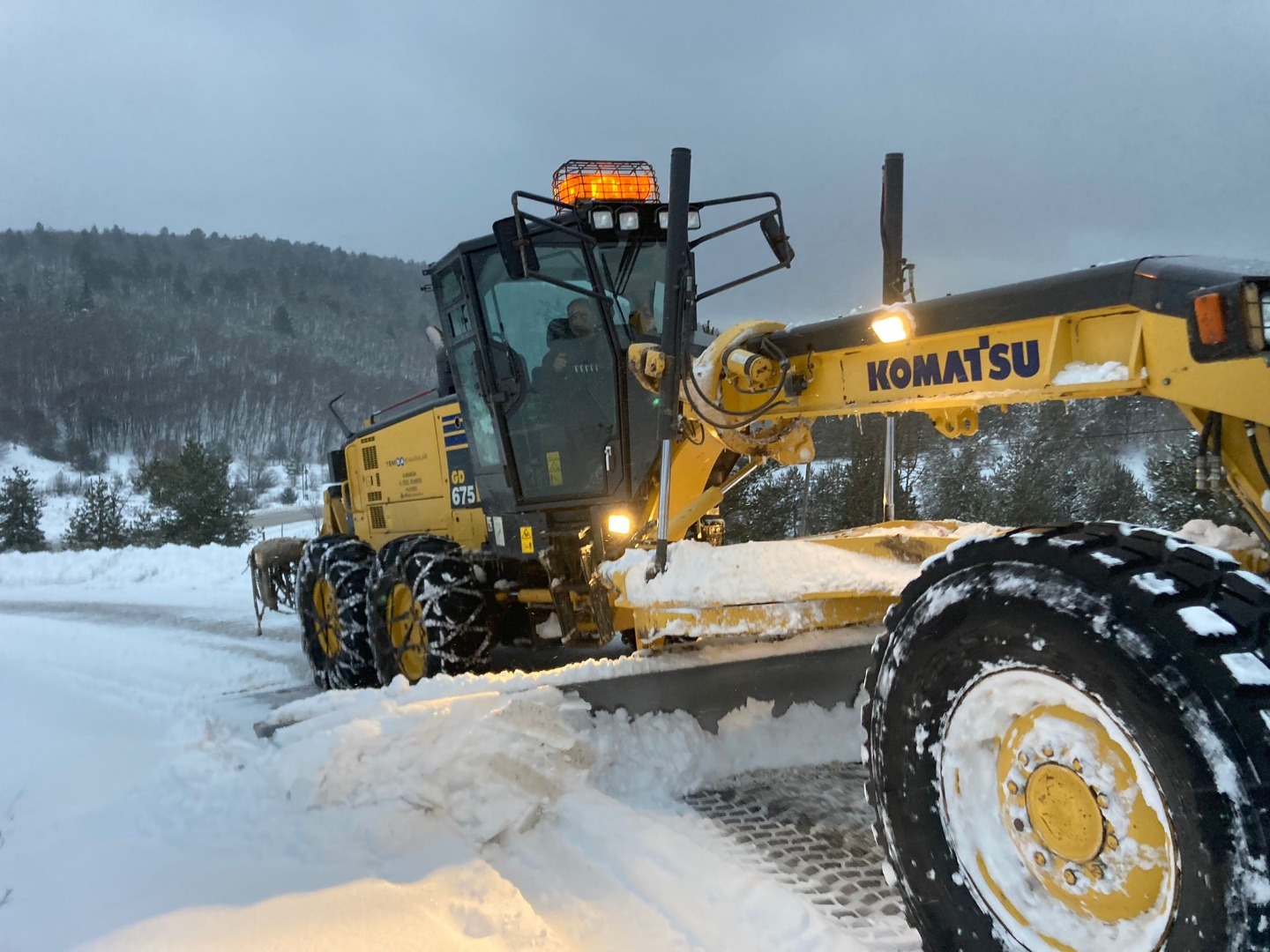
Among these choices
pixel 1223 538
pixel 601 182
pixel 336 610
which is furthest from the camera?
→ pixel 336 610

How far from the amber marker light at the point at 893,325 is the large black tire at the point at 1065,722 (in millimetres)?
843

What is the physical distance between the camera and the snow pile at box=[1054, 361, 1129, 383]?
7.10ft

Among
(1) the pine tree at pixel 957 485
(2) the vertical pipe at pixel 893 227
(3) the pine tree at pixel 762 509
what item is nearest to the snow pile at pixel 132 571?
(3) the pine tree at pixel 762 509

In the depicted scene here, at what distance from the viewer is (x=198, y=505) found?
26781 mm

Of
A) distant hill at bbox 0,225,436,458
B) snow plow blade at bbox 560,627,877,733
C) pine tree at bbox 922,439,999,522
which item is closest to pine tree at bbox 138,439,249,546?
pine tree at bbox 922,439,999,522

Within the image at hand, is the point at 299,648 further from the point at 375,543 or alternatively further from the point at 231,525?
the point at 231,525

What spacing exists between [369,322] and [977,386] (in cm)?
14689

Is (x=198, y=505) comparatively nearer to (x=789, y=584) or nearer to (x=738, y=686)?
(x=738, y=686)

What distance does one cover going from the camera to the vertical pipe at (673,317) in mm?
3139

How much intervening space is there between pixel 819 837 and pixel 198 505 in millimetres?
27511

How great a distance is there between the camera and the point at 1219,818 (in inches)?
59.8

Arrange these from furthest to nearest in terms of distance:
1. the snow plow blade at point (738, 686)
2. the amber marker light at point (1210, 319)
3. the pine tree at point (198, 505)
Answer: the pine tree at point (198, 505) < the snow plow blade at point (738, 686) < the amber marker light at point (1210, 319)

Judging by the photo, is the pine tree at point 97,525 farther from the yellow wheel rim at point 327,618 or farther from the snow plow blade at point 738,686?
the snow plow blade at point 738,686

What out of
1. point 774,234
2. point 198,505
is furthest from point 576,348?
point 198,505
